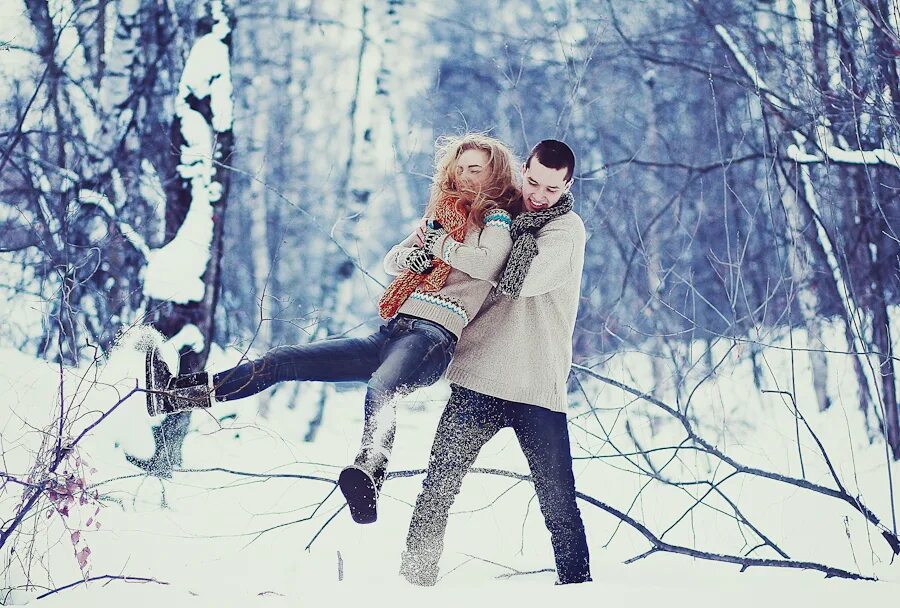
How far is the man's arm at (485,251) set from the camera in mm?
2635

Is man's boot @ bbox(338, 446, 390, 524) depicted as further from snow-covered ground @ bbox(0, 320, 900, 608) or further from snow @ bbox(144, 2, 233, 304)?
snow @ bbox(144, 2, 233, 304)

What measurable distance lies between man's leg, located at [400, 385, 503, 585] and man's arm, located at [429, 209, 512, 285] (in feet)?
1.64

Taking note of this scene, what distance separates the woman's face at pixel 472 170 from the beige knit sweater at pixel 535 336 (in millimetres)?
317

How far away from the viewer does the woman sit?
2500mm

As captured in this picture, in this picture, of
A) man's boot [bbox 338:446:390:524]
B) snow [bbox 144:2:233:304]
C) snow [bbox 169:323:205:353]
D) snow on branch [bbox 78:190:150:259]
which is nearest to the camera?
man's boot [bbox 338:446:390:524]

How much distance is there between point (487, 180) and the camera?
2.86 metres

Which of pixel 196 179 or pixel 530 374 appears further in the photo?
pixel 196 179

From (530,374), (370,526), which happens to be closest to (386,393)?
(530,374)

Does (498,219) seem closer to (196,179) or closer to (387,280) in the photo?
(196,179)

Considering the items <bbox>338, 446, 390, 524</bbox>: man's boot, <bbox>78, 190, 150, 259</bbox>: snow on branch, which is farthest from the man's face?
<bbox>78, 190, 150, 259</bbox>: snow on branch

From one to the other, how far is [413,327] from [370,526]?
2.23 metres

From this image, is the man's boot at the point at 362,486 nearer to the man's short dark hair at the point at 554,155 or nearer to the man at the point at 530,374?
the man at the point at 530,374

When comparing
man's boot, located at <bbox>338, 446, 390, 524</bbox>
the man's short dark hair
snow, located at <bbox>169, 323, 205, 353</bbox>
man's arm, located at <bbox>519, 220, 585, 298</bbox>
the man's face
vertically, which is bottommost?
man's boot, located at <bbox>338, 446, 390, 524</bbox>

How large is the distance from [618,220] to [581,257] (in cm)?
558
